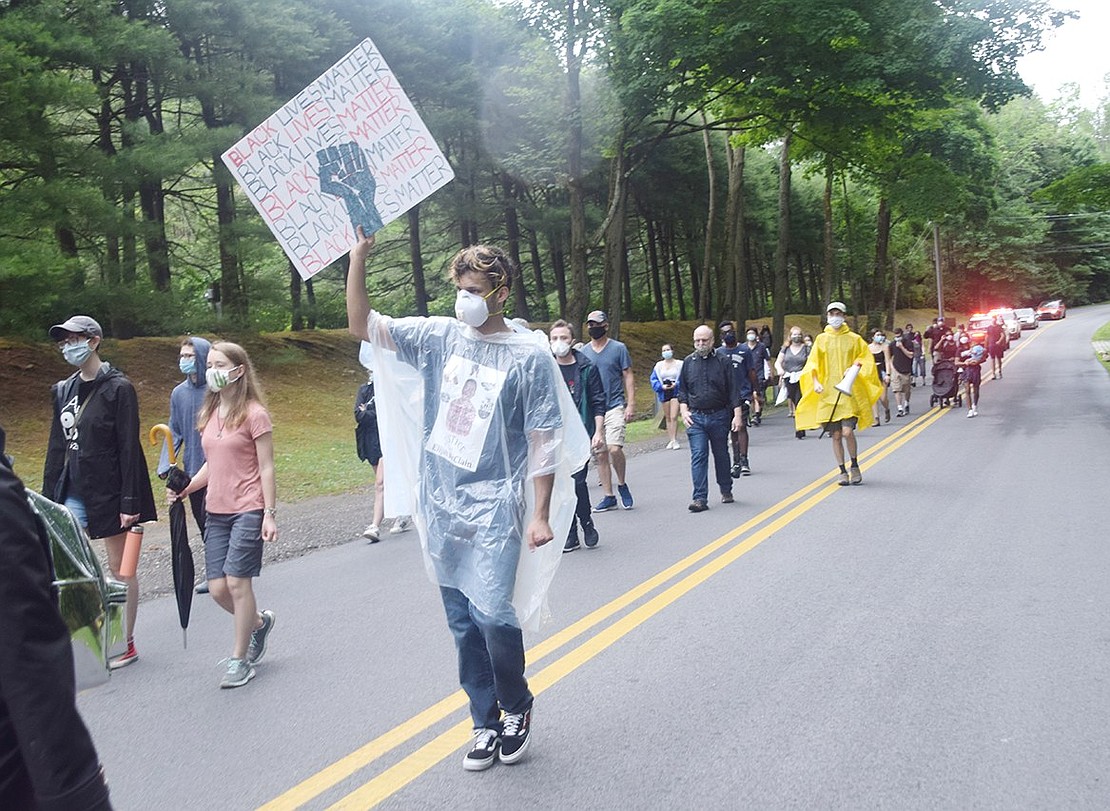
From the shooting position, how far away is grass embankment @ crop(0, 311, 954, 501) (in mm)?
14797

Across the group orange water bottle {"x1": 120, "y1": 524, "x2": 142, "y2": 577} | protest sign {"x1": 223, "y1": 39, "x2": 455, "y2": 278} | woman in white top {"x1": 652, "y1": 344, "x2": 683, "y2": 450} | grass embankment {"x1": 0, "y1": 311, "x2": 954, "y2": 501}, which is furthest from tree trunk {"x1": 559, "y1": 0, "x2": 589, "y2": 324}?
protest sign {"x1": 223, "y1": 39, "x2": 455, "y2": 278}

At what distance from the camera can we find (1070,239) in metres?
87.6

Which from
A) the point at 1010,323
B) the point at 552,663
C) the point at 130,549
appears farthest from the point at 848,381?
the point at 1010,323

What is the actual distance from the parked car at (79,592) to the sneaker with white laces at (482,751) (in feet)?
7.24

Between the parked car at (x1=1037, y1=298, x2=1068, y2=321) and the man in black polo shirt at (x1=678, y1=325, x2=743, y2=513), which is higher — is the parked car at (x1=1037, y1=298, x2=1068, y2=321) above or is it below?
below

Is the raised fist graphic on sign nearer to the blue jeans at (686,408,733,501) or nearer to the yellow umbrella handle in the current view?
the yellow umbrella handle

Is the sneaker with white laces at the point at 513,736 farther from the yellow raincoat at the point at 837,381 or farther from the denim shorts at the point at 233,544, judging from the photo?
the yellow raincoat at the point at 837,381

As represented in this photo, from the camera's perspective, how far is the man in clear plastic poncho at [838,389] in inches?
481

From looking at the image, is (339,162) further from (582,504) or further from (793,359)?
(793,359)

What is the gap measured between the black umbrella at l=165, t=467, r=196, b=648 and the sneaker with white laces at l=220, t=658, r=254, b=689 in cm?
46

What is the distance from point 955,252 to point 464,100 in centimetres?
6611

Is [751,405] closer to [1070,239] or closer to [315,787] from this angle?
[315,787]

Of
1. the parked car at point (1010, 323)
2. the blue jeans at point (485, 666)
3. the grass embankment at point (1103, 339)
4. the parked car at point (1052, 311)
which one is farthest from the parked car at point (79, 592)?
the parked car at point (1052, 311)

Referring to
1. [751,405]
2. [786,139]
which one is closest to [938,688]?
[751,405]
